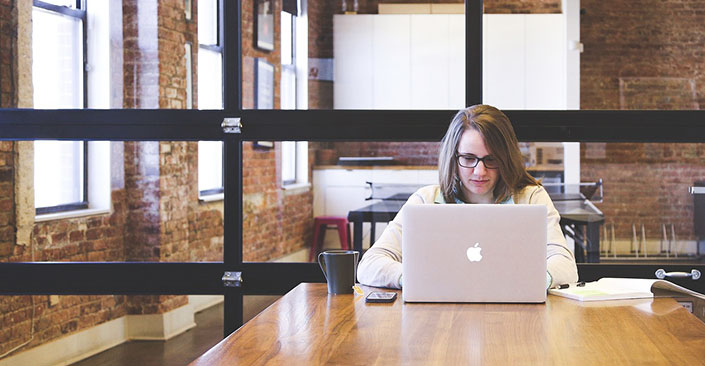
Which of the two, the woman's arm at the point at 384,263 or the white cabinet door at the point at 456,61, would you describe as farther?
the white cabinet door at the point at 456,61

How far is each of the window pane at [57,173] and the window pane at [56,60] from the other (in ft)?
0.63

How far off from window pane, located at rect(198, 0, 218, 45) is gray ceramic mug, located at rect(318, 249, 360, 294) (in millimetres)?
1615

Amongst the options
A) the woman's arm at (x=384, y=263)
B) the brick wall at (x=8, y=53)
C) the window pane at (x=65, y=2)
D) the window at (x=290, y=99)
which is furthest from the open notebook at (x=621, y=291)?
the window pane at (x=65, y=2)

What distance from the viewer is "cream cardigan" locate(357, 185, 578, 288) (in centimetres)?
235

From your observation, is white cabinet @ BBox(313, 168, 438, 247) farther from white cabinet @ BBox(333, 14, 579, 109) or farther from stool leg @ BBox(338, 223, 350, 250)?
white cabinet @ BBox(333, 14, 579, 109)

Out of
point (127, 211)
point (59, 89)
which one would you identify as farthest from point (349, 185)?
point (59, 89)

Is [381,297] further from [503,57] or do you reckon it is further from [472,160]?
[503,57]

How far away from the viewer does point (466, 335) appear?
1.71m

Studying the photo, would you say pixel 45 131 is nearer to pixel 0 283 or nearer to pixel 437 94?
pixel 0 283

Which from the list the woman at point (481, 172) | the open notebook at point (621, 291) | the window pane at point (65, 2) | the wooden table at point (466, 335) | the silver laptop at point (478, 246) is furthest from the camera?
the window pane at point (65, 2)

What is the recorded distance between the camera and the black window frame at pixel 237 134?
11.2 feet

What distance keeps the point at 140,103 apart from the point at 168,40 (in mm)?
337

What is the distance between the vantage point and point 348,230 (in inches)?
141

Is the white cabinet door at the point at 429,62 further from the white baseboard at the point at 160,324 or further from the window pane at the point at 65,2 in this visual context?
the window pane at the point at 65,2
